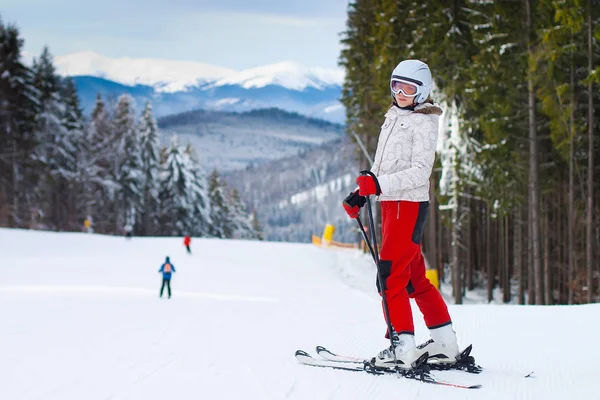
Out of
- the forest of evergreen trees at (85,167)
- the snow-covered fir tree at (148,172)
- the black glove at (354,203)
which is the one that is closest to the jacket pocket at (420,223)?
the black glove at (354,203)

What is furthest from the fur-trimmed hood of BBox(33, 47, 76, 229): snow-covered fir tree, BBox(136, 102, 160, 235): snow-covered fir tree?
BBox(136, 102, 160, 235): snow-covered fir tree

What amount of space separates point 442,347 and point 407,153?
4.90 ft

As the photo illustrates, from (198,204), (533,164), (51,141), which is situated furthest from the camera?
(198,204)

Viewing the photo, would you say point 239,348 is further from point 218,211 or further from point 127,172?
point 218,211

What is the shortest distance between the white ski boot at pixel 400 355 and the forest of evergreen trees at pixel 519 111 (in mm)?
12547

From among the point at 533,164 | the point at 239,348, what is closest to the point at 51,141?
the point at 533,164

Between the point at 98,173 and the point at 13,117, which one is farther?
the point at 98,173

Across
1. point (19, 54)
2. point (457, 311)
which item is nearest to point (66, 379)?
point (457, 311)

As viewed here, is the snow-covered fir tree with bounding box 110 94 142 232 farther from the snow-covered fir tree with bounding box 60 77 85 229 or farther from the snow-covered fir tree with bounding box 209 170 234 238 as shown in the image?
the snow-covered fir tree with bounding box 209 170 234 238

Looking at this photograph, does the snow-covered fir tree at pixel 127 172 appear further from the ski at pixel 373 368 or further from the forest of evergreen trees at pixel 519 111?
the ski at pixel 373 368

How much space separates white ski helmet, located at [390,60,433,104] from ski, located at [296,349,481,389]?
192 centimetres

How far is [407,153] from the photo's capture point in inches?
203

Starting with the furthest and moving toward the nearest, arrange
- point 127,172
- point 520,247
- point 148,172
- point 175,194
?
point 148,172 < point 175,194 < point 127,172 < point 520,247

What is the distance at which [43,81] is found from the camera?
57750 millimetres
